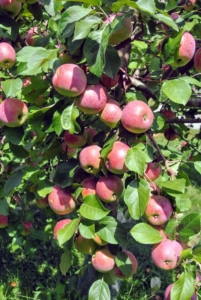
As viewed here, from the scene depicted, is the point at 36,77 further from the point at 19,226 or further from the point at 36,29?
the point at 19,226

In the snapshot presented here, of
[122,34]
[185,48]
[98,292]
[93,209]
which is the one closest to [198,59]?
[185,48]

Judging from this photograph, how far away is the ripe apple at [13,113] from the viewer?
1.15 m

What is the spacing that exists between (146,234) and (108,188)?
0.51 feet

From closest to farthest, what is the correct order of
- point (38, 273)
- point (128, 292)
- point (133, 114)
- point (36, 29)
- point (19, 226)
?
1. point (133, 114)
2. point (36, 29)
3. point (19, 226)
4. point (128, 292)
5. point (38, 273)

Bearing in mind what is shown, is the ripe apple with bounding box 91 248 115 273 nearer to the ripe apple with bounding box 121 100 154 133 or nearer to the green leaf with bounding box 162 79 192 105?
the ripe apple with bounding box 121 100 154 133

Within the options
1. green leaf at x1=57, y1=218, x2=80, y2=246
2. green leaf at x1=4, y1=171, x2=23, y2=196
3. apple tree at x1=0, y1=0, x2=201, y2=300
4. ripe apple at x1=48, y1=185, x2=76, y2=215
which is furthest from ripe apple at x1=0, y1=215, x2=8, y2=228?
green leaf at x1=57, y1=218, x2=80, y2=246

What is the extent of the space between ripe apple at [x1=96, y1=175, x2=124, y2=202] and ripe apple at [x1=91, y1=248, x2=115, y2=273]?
20cm

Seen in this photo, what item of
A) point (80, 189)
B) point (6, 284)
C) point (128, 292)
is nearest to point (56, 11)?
point (80, 189)

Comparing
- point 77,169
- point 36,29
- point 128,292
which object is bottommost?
point 128,292

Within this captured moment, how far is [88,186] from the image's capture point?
1116mm

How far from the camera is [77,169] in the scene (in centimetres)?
123

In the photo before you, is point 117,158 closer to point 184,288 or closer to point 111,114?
point 111,114

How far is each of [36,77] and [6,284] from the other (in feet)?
5.49

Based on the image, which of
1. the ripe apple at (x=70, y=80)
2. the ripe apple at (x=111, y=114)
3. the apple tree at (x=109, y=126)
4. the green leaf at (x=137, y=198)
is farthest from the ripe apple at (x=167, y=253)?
the ripe apple at (x=70, y=80)
